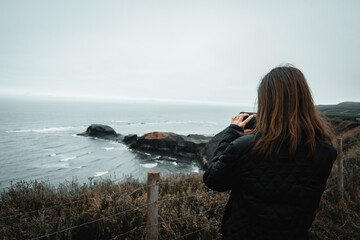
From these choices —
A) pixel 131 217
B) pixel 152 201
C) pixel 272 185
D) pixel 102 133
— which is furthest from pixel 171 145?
pixel 272 185

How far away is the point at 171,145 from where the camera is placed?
29.7 m

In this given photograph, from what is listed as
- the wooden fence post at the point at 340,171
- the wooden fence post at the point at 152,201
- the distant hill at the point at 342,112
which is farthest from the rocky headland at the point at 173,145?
the wooden fence post at the point at 152,201

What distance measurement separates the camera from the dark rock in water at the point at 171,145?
28281mm

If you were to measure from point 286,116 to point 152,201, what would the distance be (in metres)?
2.04

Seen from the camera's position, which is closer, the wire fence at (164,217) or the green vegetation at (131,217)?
the wire fence at (164,217)

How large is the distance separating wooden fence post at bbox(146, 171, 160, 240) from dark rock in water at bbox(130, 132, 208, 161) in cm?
2416

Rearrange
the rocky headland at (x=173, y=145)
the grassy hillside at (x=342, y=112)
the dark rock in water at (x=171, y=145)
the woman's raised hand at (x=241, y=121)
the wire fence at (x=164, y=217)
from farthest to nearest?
the grassy hillside at (x=342, y=112), the dark rock in water at (x=171, y=145), the rocky headland at (x=173, y=145), the wire fence at (x=164, y=217), the woman's raised hand at (x=241, y=121)

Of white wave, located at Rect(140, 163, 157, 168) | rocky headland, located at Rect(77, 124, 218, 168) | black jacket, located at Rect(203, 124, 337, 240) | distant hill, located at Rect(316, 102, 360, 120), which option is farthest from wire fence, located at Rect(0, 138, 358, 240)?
rocky headland, located at Rect(77, 124, 218, 168)

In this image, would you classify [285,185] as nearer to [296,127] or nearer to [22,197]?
[296,127]

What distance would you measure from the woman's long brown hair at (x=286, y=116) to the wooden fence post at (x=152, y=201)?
1.67m

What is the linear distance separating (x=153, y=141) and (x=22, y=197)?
84.6 feet

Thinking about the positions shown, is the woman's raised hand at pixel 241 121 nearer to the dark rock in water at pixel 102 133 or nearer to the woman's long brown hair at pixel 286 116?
the woman's long brown hair at pixel 286 116

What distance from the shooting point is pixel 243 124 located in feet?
5.20

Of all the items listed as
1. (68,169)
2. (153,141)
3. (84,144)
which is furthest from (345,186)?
(84,144)
